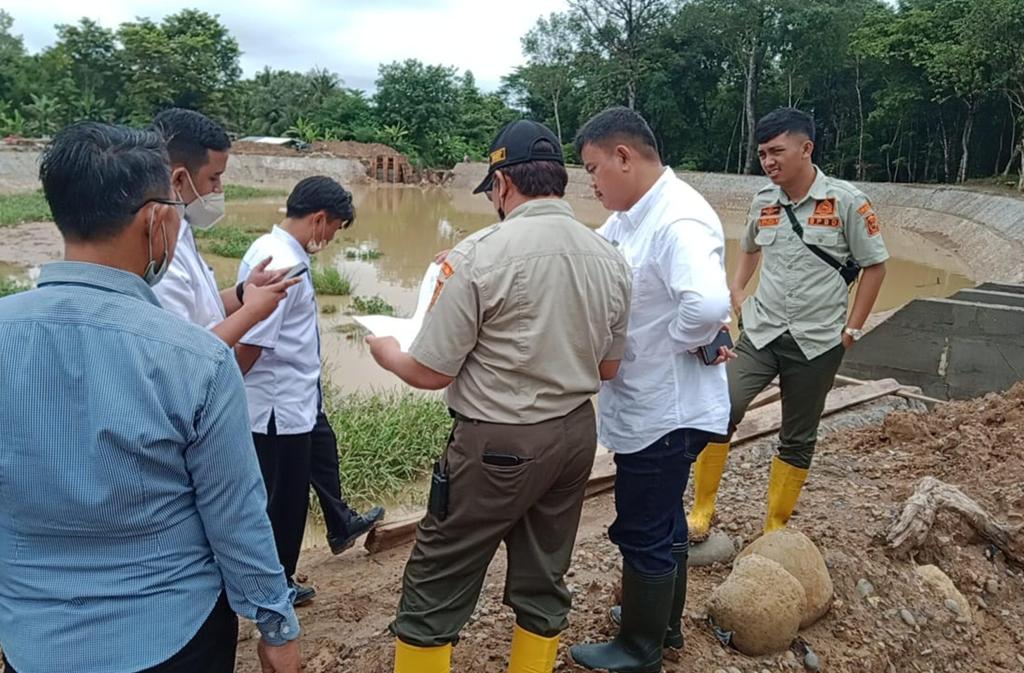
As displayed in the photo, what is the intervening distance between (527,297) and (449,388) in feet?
1.11

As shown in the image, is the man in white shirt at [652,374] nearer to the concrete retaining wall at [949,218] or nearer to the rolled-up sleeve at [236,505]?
the rolled-up sleeve at [236,505]

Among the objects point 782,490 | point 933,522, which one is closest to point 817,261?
point 782,490

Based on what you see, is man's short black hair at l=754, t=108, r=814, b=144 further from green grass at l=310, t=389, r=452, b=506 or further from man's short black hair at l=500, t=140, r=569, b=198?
green grass at l=310, t=389, r=452, b=506

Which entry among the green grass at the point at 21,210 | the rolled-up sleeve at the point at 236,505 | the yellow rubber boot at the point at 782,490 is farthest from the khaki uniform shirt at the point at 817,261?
the green grass at the point at 21,210

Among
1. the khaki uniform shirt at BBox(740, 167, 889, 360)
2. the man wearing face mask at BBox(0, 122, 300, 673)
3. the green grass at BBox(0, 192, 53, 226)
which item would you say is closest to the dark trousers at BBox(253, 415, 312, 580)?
the man wearing face mask at BBox(0, 122, 300, 673)

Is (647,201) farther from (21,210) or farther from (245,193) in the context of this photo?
(245,193)

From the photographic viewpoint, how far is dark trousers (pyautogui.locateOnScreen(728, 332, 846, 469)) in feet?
11.2

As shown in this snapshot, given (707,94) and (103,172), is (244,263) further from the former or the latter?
(707,94)

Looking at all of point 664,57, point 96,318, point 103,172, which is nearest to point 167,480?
point 96,318

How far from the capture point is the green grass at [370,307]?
11586 mm

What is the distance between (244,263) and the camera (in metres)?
2.77

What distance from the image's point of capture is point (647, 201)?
7.97 ft

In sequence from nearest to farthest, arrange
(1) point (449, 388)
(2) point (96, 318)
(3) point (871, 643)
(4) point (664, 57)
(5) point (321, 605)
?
(2) point (96, 318), (1) point (449, 388), (3) point (871, 643), (5) point (321, 605), (4) point (664, 57)

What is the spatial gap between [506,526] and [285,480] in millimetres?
1169
